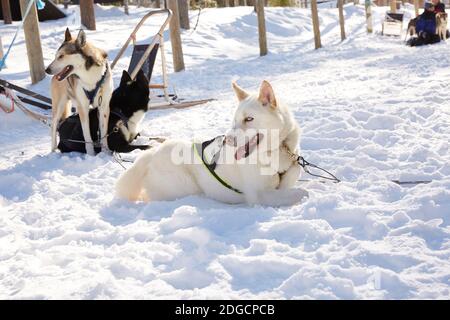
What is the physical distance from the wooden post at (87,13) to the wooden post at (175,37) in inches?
219

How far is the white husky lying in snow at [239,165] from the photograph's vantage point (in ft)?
10.3

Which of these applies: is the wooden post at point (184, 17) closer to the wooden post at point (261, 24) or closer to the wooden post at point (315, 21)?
the wooden post at point (261, 24)

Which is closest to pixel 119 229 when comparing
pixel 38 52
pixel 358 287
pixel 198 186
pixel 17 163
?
pixel 198 186

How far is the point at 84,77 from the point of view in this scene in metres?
5.30

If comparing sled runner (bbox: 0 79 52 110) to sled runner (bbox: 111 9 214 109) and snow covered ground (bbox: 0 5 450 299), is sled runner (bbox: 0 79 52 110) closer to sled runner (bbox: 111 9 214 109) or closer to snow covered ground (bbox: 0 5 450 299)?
snow covered ground (bbox: 0 5 450 299)

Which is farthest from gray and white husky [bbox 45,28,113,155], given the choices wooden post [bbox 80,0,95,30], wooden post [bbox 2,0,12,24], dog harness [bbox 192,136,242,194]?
wooden post [bbox 2,0,12,24]

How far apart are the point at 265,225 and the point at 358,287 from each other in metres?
0.83

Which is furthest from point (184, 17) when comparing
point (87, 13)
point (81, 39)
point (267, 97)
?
point (267, 97)

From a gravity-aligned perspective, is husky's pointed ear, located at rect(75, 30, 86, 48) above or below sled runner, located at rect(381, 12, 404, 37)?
above

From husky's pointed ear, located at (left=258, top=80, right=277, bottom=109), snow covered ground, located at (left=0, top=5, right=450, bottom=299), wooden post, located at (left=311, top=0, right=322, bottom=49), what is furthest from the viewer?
wooden post, located at (left=311, top=0, right=322, bottom=49)

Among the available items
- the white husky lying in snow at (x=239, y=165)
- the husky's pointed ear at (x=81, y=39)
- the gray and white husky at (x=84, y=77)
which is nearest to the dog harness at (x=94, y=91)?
the gray and white husky at (x=84, y=77)

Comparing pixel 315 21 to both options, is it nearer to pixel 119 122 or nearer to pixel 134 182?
pixel 119 122

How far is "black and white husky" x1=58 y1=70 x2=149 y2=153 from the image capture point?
212 inches

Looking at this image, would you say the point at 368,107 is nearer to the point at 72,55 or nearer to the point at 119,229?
the point at 72,55
